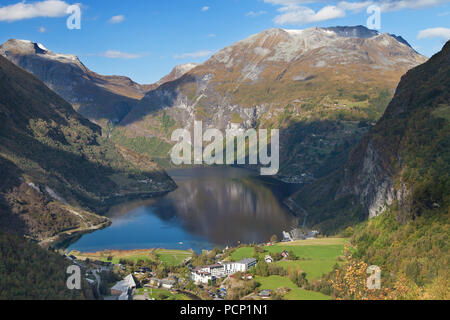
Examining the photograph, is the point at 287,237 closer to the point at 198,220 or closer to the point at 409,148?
the point at 198,220

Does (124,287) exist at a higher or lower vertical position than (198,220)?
lower

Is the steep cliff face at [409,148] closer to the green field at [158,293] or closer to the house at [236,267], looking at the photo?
the house at [236,267]

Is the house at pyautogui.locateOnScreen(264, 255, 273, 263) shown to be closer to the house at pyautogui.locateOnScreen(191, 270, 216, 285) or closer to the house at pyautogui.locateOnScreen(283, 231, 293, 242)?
the house at pyautogui.locateOnScreen(191, 270, 216, 285)

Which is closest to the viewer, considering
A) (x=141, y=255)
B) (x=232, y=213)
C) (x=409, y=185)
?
(x=409, y=185)

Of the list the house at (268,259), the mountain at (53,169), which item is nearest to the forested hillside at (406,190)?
the house at (268,259)

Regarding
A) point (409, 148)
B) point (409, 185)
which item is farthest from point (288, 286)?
point (409, 148)
